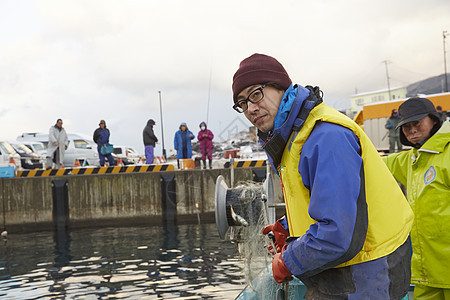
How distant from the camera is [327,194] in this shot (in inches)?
63.9

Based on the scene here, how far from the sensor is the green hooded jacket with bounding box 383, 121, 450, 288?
9.95ft

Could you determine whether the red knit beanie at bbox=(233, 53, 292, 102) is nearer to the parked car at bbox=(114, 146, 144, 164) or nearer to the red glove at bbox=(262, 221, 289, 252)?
the red glove at bbox=(262, 221, 289, 252)

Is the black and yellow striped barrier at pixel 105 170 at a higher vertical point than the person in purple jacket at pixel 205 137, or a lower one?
lower

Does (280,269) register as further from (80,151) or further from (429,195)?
(80,151)

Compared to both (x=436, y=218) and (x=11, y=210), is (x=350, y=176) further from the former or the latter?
(x=11, y=210)

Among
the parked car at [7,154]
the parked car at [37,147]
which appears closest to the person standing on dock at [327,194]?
the parked car at [7,154]

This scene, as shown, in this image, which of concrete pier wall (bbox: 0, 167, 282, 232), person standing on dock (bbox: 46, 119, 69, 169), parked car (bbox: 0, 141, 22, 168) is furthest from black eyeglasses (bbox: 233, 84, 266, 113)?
parked car (bbox: 0, 141, 22, 168)

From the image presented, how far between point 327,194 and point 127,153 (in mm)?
29748

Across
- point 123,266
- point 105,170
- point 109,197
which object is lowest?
point 123,266

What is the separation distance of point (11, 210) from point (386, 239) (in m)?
14.4

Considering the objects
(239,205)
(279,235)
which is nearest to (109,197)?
(239,205)

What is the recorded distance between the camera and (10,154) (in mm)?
19781

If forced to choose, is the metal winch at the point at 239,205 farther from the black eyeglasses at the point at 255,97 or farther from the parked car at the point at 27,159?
the parked car at the point at 27,159

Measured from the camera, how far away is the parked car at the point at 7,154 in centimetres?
1925
